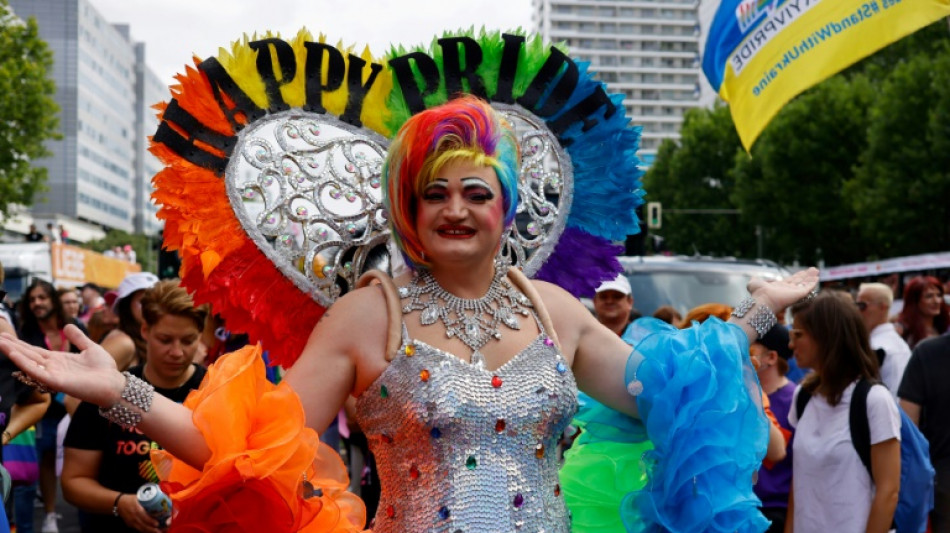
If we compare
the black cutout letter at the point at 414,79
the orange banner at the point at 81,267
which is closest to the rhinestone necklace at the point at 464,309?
the black cutout letter at the point at 414,79

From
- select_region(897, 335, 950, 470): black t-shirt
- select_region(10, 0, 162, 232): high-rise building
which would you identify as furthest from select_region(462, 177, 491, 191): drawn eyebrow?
select_region(10, 0, 162, 232): high-rise building

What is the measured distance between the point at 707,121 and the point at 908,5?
4875cm

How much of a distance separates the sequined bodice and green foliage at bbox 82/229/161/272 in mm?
74984

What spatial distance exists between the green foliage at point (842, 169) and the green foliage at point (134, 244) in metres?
38.9

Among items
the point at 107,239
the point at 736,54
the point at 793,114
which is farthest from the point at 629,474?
the point at 107,239

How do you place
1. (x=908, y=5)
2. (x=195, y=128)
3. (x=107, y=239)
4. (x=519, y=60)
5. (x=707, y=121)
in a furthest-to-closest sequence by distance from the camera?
(x=107, y=239) < (x=707, y=121) < (x=908, y=5) < (x=519, y=60) < (x=195, y=128)

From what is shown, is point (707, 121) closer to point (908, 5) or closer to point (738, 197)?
point (738, 197)

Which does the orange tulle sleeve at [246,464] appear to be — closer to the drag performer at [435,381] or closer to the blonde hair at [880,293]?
the drag performer at [435,381]

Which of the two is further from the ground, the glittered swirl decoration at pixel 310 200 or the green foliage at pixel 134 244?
the green foliage at pixel 134 244

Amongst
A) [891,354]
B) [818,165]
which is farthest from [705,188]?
[891,354]

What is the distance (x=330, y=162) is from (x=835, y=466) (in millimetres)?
2343

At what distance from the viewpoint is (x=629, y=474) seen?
10.2ft

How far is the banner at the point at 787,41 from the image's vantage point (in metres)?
5.24

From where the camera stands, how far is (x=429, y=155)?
2.75m
